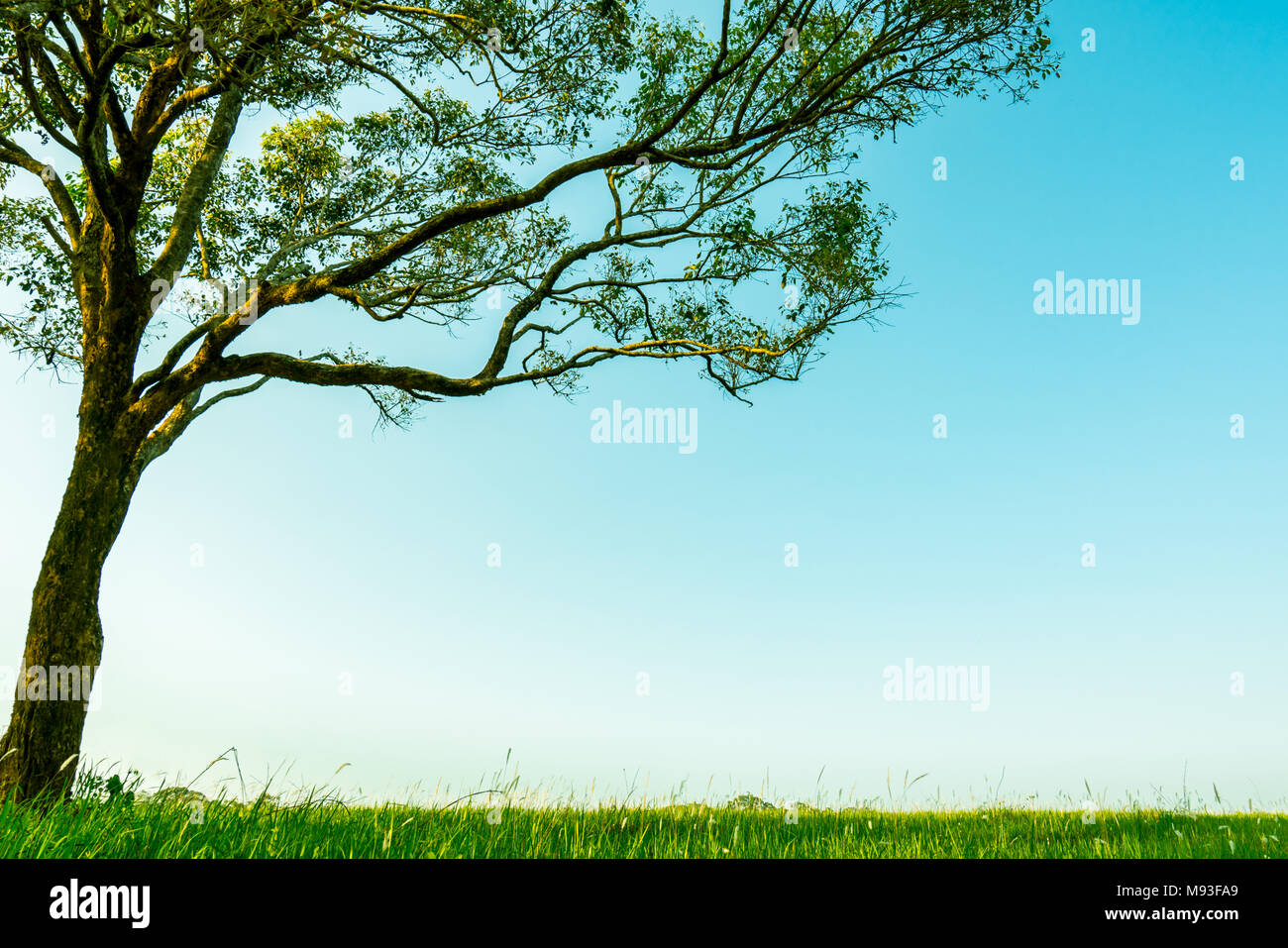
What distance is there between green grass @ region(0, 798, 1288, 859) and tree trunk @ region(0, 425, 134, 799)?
4.59 ft

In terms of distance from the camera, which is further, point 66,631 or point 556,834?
point 66,631

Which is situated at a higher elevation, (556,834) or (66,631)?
(66,631)

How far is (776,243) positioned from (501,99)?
3.85 meters

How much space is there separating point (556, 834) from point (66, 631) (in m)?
5.36

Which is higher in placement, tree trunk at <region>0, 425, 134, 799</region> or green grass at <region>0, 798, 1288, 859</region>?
tree trunk at <region>0, 425, 134, 799</region>

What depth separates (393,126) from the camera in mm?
12383

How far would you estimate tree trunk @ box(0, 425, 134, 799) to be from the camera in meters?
7.86

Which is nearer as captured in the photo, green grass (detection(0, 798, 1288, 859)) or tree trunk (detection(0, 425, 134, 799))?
green grass (detection(0, 798, 1288, 859))

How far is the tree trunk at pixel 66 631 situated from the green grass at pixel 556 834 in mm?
1398

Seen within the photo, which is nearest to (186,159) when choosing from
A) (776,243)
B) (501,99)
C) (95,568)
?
(501,99)

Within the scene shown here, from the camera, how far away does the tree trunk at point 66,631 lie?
25.8ft

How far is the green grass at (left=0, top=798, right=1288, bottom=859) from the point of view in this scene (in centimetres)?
521

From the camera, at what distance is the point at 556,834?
20.1 feet
